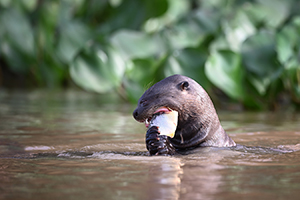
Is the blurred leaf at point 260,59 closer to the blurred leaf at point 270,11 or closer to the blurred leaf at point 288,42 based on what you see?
the blurred leaf at point 288,42

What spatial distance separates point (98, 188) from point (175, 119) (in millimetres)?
921

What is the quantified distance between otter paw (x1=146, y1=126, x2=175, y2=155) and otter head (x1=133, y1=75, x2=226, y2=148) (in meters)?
0.20

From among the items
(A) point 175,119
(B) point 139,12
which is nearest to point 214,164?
(A) point 175,119

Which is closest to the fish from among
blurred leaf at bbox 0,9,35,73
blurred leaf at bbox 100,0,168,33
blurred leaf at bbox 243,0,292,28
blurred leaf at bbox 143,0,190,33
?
blurred leaf at bbox 100,0,168,33

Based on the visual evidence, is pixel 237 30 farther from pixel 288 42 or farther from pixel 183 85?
pixel 183 85

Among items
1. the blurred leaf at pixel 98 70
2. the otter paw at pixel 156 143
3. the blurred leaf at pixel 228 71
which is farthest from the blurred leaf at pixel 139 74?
the otter paw at pixel 156 143

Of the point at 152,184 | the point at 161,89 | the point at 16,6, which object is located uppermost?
the point at 16,6

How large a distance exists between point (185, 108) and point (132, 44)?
3.15m

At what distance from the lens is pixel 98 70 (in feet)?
17.6

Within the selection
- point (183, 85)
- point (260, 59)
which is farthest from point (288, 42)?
point (183, 85)

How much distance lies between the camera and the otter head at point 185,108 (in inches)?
105

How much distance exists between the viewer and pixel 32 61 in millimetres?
8734

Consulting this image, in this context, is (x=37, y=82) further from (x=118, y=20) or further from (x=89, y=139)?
(x=89, y=139)

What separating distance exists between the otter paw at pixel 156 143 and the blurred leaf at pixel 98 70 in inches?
112
